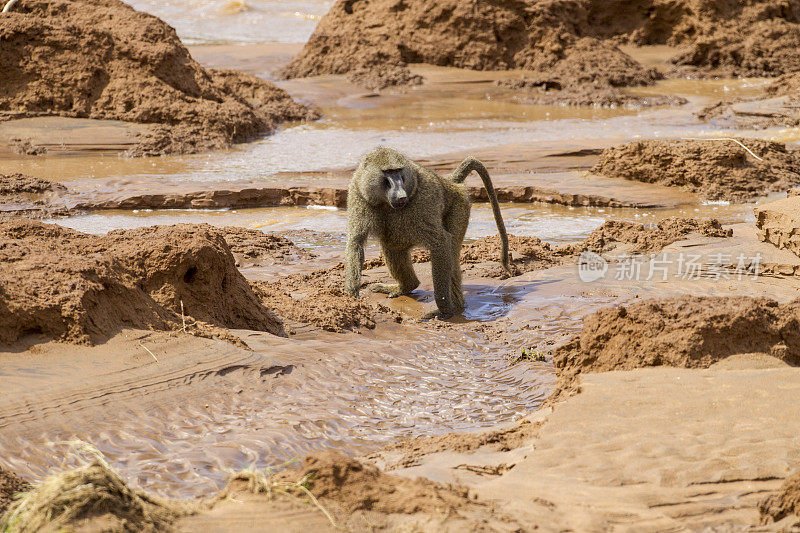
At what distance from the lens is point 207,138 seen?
14344 mm

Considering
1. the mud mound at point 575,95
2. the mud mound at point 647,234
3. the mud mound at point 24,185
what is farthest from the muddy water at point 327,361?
the mud mound at point 575,95

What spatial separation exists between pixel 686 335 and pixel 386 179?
2877mm

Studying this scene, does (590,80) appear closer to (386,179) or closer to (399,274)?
(399,274)

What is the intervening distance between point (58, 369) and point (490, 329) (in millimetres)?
3309

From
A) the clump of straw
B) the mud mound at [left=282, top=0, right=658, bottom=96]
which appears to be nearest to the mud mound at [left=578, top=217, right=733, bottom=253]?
the clump of straw

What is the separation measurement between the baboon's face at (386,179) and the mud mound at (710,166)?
5.36 m

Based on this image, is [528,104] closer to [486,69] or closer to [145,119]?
[486,69]

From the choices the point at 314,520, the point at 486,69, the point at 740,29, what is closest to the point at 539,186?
the point at 314,520

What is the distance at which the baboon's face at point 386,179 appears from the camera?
6574 millimetres

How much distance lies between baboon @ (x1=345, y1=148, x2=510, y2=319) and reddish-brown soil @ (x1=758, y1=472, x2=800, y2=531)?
12.5 feet

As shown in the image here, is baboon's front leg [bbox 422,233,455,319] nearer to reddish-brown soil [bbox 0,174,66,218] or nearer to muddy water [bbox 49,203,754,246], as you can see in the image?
muddy water [bbox 49,203,754,246]

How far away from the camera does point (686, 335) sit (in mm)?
4516

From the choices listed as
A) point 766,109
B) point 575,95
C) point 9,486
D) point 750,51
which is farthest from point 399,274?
point 750,51

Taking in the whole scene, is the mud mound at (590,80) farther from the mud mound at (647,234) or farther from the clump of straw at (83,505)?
the clump of straw at (83,505)
